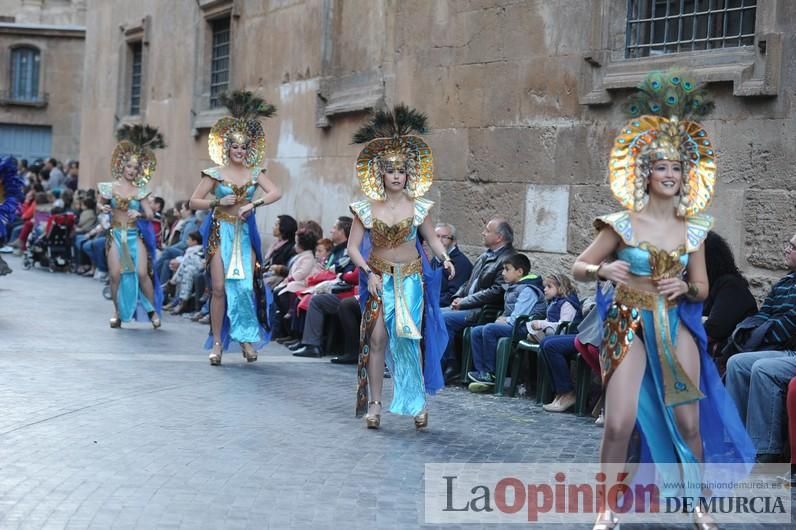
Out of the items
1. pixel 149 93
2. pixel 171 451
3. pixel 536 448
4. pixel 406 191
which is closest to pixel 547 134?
pixel 406 191

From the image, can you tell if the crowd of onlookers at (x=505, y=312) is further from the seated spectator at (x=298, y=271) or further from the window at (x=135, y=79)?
the window at (x=135, y=79)

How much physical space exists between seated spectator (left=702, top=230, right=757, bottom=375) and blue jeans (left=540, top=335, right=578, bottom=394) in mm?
1366

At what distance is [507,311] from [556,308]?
1.67 feet

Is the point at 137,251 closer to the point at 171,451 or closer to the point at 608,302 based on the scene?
the point at 171,451

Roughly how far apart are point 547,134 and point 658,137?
22.1 feet

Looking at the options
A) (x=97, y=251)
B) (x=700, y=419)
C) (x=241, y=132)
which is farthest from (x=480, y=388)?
(x=97, y=251)

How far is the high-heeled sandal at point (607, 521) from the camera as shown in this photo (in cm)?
579

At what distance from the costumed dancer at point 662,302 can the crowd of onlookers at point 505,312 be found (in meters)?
0.40

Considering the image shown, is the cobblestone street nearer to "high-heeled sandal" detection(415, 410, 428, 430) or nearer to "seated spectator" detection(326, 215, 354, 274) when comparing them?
"high-heeled sandal" detection(415, 410, 428, 430)

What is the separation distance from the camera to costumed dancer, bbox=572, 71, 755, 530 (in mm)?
5977

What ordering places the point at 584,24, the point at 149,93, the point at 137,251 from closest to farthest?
the point at 584,24 < the point at 137,251 < the point at 149,93

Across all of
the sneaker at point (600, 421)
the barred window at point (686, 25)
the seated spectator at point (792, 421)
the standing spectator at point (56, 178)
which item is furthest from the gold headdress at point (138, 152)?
the standing spectator at point (56, 178)

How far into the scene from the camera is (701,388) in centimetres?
617

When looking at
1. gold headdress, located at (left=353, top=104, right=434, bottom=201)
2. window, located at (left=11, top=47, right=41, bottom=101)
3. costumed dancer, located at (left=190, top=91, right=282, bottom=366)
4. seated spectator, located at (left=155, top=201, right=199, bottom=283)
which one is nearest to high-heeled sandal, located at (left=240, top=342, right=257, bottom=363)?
costumed dancer, located at (left=190, top=91, right=282, bottom=366)
